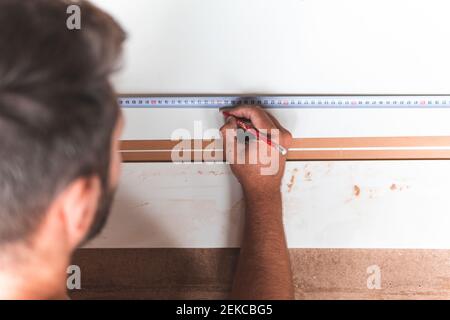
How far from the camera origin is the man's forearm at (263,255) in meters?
0.86

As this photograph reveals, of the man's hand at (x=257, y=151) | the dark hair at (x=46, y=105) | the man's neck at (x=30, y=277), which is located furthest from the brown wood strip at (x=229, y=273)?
the dark hair at (x=46, y=105)

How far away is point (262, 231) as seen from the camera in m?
0.90

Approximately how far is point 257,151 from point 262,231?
171 millimetres

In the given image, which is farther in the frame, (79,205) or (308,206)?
(308,206)

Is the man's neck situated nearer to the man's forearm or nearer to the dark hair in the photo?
the dark hair

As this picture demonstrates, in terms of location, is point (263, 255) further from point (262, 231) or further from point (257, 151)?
point (257, 151)

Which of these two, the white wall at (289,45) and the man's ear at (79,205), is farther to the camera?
the white wall at (289,45)

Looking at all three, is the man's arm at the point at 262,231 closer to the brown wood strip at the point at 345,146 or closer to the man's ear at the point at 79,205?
the brown wood strip at the point at 345,146

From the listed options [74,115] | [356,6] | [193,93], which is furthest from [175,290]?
[356,6]

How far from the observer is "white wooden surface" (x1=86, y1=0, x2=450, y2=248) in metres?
0.90

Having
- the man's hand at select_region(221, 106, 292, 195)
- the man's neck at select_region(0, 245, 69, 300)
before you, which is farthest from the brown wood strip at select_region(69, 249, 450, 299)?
the man's neck at select_region(0, 245, 69, 300)

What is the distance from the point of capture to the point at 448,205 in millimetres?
927

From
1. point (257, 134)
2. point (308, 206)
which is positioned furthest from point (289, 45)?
point (308, 206)

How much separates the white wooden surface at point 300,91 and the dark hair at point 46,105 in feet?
1.20
